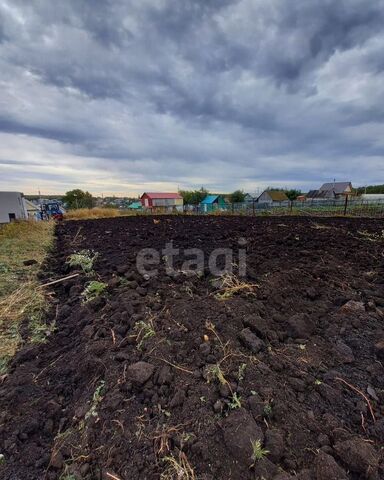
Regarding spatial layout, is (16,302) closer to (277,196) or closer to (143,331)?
(143,331)

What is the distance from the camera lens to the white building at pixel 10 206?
23.5m

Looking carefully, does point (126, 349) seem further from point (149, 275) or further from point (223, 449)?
point (149, 275)

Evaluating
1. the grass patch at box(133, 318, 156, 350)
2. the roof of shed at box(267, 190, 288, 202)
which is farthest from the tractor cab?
the roof of shed at box(267, 190, 288, 202)

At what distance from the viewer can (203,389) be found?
162cm

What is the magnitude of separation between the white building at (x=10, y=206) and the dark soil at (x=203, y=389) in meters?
25.9

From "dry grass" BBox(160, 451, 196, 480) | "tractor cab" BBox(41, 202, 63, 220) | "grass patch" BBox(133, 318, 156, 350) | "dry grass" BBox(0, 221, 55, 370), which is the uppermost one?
"grass patch" BBox(133, 318, 156, 350)

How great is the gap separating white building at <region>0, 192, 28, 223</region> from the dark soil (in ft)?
84.8

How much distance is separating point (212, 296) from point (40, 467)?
75.7 inches

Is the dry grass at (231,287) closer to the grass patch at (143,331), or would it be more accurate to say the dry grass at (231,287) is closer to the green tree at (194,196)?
the grass patch at (143,331)

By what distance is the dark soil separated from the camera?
1.28m

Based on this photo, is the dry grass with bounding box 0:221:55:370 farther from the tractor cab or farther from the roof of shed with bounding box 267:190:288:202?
the roof of shed with bounding box 267:190:288:202

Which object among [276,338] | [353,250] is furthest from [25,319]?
[353,250]

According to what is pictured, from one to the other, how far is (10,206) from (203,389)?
28673 mm

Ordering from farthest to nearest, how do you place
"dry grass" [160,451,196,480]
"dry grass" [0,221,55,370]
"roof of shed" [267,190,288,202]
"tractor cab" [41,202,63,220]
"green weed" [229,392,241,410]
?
"roof of shed" [267,190,288,202], "tractor cab" [41,202,63,220], "dry grass" [0,221,55,370], "green weed" [229,392,241,410], "dry grass" [160,451,196,480]
